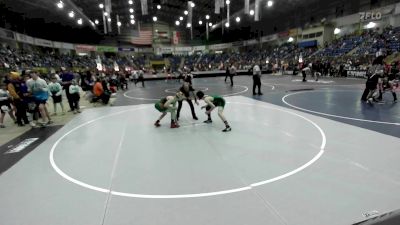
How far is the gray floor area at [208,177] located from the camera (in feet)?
9.78

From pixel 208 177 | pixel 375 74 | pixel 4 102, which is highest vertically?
pixel 375 74

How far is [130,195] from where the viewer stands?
345cm

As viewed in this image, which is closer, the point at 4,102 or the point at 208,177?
the point at 208,177

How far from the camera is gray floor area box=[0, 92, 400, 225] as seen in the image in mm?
2980

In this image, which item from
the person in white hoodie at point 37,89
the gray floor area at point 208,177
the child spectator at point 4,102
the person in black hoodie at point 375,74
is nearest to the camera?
the gray floor area at point 208,177

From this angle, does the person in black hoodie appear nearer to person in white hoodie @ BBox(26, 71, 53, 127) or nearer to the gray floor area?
the gray floor area

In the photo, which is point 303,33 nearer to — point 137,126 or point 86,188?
point 137,126

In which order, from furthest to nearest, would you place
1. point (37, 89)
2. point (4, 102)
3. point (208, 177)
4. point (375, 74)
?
1. point (375, 74)
2. point (4, 102)
3. point (37, 89)
4. point (208, 177)

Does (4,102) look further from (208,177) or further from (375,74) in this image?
(375,74)

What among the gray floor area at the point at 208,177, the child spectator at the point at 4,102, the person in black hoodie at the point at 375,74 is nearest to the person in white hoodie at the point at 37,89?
the child spectator at the point at 4,102

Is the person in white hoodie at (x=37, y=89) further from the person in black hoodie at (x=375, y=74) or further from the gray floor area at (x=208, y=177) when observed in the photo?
the person in black hoodie at (x=375, y=74)

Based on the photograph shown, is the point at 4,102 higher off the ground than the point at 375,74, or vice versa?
the point at 375,74

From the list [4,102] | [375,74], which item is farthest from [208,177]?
[375,74]

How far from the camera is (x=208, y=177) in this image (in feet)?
12.8
